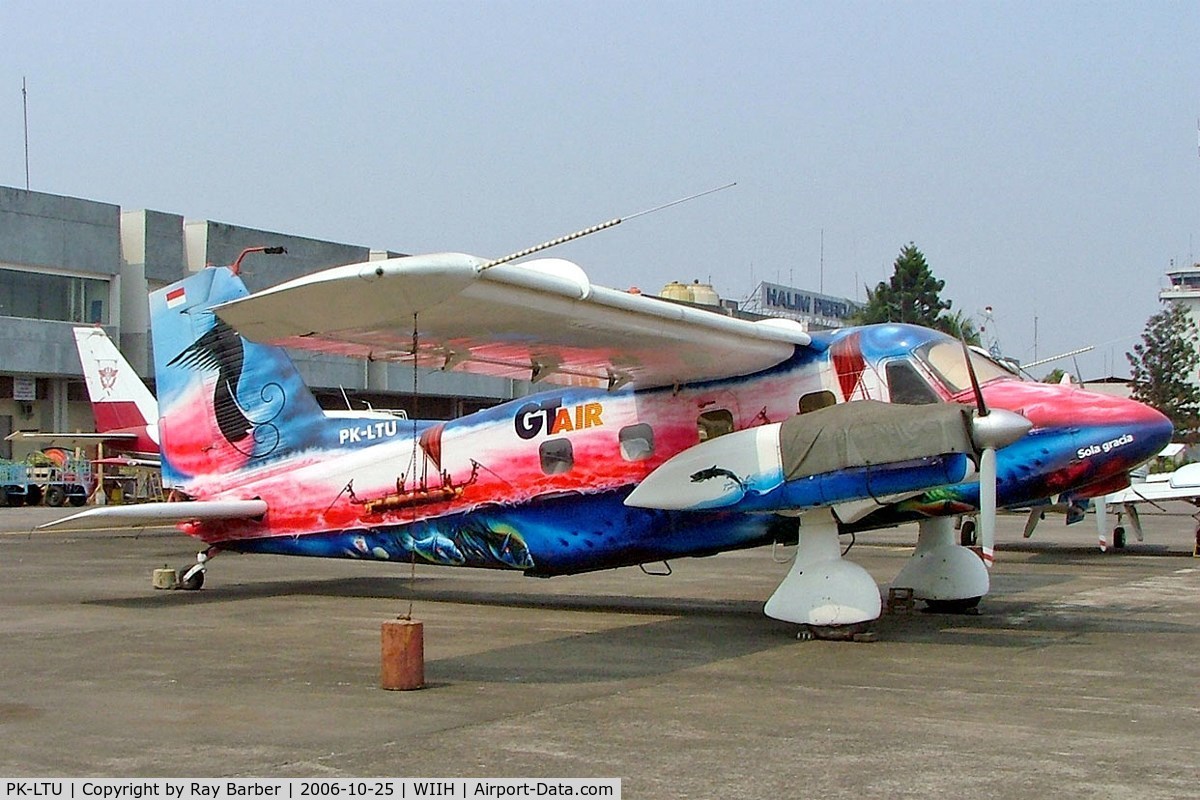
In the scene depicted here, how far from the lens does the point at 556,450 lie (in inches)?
591

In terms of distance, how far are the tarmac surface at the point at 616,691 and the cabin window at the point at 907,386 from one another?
232 centimetres

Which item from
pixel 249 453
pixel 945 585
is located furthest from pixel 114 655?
pixel 945 585

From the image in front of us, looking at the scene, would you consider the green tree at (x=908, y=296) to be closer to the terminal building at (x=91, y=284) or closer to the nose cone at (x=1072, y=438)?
the terminal building at (x=91, y=284)

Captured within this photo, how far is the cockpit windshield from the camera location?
12938 millimetres

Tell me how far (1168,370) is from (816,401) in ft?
234

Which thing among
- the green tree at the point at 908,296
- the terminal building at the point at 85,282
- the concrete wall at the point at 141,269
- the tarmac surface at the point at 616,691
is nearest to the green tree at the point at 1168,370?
the green tree at the point at 908,296

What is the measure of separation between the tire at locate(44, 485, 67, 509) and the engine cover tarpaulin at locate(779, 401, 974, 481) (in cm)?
4174

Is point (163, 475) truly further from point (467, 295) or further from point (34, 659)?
point (467, 295)

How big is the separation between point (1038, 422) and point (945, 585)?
292 cm

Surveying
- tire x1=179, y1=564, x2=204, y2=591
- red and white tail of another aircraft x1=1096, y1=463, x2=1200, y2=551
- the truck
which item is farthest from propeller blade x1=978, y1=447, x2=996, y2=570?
the truck

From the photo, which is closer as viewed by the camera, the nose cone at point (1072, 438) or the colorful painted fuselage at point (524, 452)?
the nose cone at point (1072, 438)

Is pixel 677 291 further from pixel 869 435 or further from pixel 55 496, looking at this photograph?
pixel 869 435

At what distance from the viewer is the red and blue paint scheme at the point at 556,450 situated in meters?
12.6

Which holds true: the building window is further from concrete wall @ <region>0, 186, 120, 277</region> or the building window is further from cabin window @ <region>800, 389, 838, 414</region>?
cabin window @ <region>800, 389, 838, 414</region>
